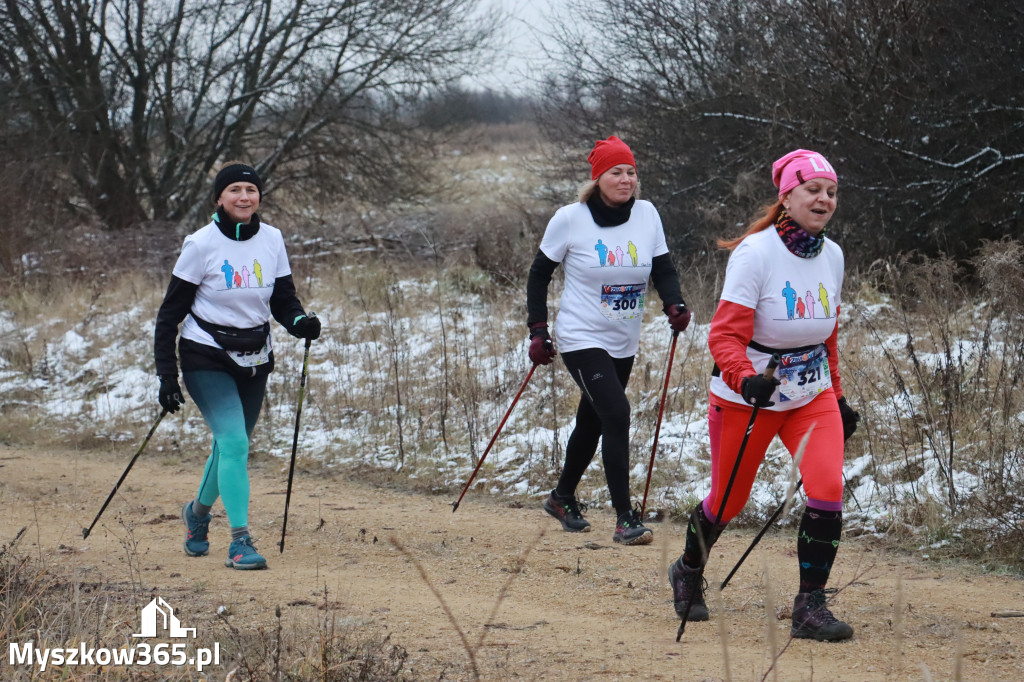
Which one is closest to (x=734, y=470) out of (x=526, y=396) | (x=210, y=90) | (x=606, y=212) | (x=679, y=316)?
(x=679, y=316)

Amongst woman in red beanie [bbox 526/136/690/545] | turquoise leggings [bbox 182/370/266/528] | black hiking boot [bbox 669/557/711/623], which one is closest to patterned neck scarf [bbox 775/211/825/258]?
black hiking boot [bbox 669/557/711/623]

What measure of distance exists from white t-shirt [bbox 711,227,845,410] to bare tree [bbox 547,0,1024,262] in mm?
6751

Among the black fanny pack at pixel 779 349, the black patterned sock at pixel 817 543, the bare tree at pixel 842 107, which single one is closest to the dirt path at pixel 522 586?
the black patterned sock at pixel 817 543

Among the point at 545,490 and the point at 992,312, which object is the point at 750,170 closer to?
the point at 992,312

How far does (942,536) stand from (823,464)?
223 centimetres

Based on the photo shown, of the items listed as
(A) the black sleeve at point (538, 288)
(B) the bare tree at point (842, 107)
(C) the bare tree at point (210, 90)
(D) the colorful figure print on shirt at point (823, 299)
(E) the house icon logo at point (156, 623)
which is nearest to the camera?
(E) the house icon logo at point (156, 623)

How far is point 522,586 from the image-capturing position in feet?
18.2

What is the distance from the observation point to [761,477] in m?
7.26

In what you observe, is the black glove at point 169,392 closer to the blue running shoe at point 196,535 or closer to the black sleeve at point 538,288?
the blue running shoe at point 196,535

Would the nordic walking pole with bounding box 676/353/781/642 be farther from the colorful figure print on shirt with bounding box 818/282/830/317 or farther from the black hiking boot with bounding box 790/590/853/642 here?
the black hiking boot with bounding box 790/590/853/642

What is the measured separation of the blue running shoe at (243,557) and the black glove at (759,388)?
2891 mm

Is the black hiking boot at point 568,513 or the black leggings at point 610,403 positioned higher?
the black leggings at point 610,403

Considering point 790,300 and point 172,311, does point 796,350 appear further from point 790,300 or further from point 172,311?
point 172,311

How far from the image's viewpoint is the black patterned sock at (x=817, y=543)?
14.2 ft
